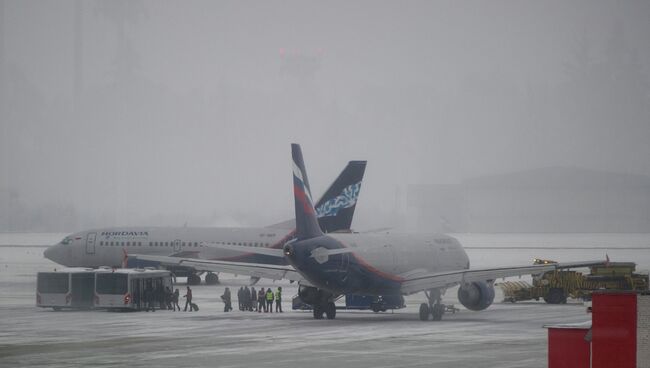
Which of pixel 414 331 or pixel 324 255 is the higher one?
pixel 324 255

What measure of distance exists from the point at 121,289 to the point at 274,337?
17319 millimetres

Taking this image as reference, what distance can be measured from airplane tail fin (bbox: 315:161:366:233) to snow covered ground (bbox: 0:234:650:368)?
7.48 metres

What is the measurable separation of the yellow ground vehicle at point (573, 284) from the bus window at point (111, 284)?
953 inches

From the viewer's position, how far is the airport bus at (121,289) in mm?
59719

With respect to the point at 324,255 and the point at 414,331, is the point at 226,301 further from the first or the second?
the point at 414,331

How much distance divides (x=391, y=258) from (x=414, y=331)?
8085 millimetres

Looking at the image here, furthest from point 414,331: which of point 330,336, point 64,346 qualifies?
point 64,346

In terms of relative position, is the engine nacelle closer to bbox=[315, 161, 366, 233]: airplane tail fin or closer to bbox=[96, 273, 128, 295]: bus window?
bbox=[315, 161, 366, 233]: airplane tail fin

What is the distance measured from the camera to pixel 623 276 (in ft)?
222

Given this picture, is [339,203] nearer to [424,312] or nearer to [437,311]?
[424,312]

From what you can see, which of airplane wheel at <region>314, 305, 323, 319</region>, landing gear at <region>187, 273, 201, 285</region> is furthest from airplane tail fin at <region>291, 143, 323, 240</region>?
landing gear at <region>187, 273, 201, 285</region>

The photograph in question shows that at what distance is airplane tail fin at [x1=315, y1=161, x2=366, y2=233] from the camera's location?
240 feet

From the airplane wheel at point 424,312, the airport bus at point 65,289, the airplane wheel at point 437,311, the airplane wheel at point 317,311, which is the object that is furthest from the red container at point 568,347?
the airport bus at point 65,289

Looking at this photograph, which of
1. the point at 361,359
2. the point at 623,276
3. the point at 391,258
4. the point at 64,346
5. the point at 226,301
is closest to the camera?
Answer: the point at 361,359
